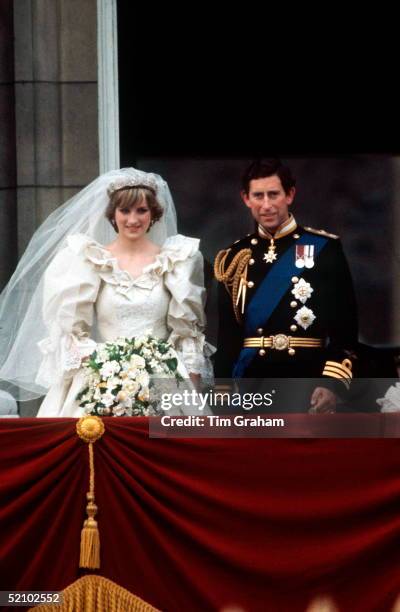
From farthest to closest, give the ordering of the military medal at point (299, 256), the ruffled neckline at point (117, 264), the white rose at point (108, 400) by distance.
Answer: the ruffled neckline at point (117, 264)
the military medal at point (299, 256)
the white rose at point (108, 400)

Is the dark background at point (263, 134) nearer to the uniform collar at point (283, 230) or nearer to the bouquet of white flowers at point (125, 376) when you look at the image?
the uniform collar at point (283, 230)

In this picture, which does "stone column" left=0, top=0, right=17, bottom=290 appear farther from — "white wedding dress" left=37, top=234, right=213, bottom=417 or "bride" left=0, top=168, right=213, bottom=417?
"white wedding dress" left=37, top=234, right=213, bottom=417

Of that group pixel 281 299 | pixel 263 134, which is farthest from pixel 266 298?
pixel 263 134

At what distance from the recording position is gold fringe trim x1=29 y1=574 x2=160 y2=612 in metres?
6.52

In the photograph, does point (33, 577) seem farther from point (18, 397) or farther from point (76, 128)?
point (76, 128)

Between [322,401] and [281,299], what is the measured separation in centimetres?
59

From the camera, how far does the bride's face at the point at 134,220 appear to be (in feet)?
25.0

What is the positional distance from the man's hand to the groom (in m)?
0.17

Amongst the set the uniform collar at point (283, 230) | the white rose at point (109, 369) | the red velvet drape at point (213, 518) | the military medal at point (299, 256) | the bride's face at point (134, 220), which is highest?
the bride's face at point (134, 220)

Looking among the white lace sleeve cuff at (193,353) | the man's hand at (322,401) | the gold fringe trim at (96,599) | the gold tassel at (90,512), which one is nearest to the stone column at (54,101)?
the white lace sleeve cuff at (193,353)

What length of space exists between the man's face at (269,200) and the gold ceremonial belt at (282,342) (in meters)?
0.48

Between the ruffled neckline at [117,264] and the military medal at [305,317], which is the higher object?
the ruffled neckline at [117,264]

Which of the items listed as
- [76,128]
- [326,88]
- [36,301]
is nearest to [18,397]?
[36,301]

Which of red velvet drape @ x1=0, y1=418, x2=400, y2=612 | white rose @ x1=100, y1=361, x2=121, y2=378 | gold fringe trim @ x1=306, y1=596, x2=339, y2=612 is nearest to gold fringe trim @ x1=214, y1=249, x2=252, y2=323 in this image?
white rose @ x1=100, y1=361, x2=121, y2=378
